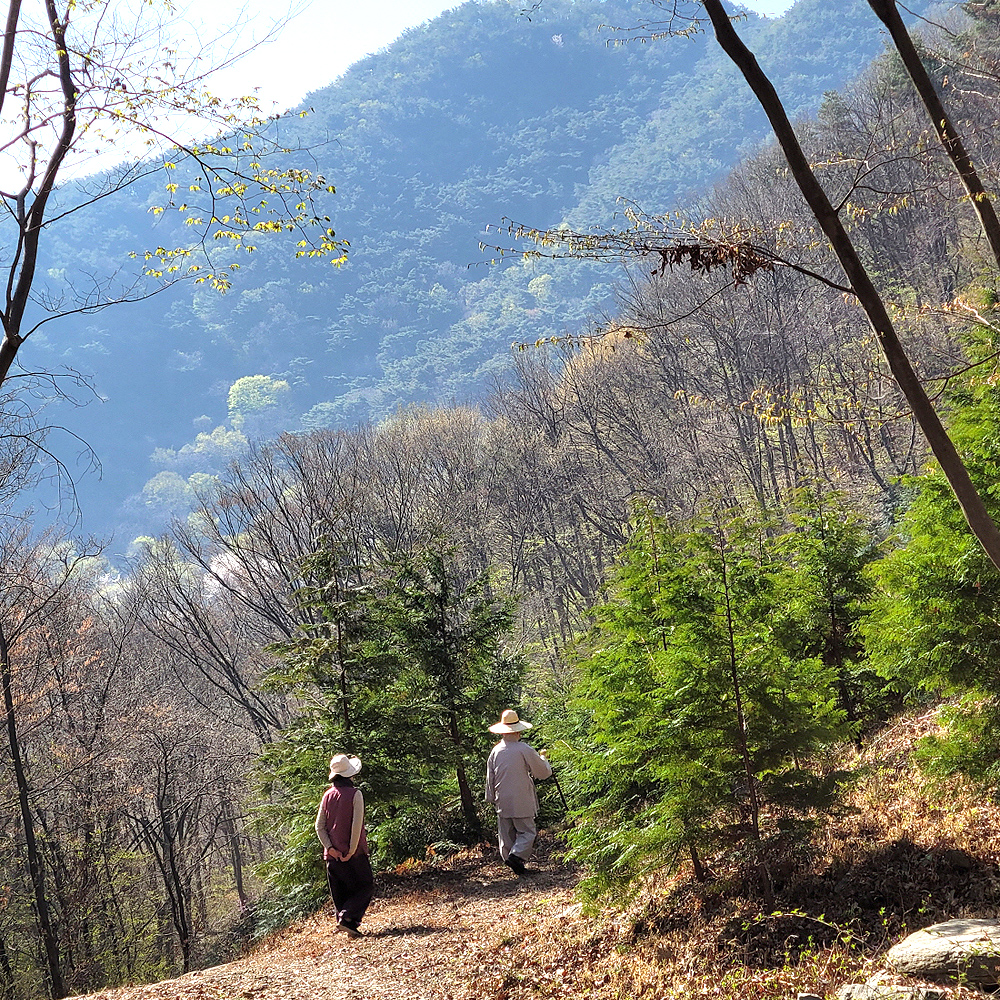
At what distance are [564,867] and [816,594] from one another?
4834 millimetres

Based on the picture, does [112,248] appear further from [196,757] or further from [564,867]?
[564,867]

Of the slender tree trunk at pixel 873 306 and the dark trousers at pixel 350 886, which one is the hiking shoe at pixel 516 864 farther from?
the slender tree trunk at pixel 873 306

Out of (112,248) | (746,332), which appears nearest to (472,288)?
(112,248)

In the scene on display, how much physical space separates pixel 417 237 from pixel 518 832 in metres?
127

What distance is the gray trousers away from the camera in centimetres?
1000

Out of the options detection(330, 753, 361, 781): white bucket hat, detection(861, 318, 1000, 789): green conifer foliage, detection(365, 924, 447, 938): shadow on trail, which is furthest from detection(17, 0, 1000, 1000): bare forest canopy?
detection(330, 753, 361, 781): white bucket hat

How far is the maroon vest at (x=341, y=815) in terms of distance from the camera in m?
8.34

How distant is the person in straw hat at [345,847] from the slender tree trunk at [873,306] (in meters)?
6.38

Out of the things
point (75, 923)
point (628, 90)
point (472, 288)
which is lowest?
point (75, 923)

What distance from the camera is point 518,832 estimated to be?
1022 cm

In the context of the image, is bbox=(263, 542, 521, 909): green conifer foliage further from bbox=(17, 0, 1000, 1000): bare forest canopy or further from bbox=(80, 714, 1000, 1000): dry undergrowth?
bbox=(80, 714, 1000, 1000): dry undergrowth

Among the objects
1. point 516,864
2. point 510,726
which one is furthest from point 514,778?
point 516,864

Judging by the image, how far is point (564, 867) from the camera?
10.7 m

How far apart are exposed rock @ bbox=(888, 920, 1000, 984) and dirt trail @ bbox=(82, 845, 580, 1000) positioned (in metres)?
2.81
